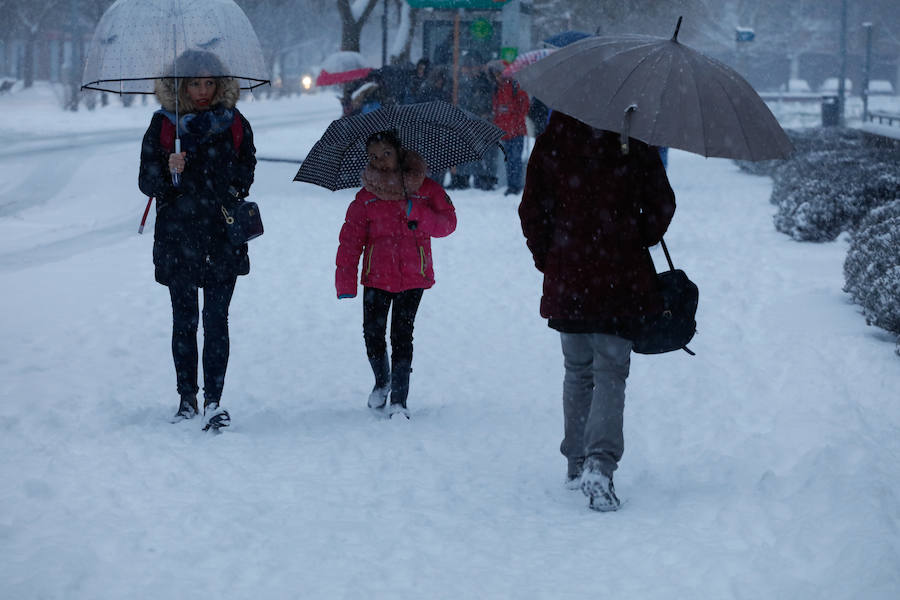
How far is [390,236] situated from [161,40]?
1.52 m

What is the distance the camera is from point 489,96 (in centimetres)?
1623

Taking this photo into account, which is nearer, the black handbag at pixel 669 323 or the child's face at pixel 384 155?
the black handbag at pixel 669 323

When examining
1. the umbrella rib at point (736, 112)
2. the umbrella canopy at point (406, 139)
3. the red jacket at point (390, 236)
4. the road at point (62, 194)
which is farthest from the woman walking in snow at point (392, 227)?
the road at point (62, 194)

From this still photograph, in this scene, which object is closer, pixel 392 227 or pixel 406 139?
pixel 392 227

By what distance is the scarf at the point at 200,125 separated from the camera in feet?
18.1

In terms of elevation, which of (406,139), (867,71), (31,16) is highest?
(31,16)

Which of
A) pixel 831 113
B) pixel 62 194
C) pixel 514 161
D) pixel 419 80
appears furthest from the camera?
pixel 831 113

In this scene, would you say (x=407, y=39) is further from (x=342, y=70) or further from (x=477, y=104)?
(x=477, y=104)

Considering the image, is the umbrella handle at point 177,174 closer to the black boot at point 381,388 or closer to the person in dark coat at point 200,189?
the person in dark coat at point 200,189

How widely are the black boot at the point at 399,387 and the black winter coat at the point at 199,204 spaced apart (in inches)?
41.8

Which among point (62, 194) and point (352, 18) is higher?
point (352, 18)

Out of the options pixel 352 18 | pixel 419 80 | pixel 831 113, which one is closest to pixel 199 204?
pixel 419 80

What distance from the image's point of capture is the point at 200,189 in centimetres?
562

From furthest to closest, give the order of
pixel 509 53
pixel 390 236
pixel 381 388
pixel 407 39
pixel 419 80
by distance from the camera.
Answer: pixel 407 39, pixel 509 53, pixel 419 80, pixel 381 388, pixel 390 236
